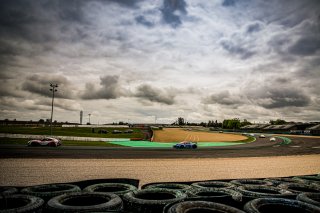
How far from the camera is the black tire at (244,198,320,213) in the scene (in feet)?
13.0

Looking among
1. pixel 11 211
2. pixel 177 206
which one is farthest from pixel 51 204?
pixel 177 206

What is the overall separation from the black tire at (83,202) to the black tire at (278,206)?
2334 mm

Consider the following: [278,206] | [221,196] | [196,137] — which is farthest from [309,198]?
[196,137]

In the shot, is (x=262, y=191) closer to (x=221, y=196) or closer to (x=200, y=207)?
(x=221, y=196)

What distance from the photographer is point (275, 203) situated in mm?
4270

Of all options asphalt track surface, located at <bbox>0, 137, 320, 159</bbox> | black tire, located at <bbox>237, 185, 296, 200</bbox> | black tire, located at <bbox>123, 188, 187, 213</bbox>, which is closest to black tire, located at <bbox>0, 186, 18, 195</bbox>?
black tire, located at <bbox>123, 188, 187, 213</bbox>

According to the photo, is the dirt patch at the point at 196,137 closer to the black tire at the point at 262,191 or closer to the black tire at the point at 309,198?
the black tire at the point at 262,191

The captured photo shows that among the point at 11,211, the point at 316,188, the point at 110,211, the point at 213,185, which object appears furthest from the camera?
the point at 213,185

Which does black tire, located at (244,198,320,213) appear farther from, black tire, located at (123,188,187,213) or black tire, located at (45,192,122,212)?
black tire, located at (45,192,122,212)

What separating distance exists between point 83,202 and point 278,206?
3.79 metres

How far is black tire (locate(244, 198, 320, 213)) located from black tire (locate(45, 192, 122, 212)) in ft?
7.66

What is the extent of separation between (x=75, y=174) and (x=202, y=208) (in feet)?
33.1

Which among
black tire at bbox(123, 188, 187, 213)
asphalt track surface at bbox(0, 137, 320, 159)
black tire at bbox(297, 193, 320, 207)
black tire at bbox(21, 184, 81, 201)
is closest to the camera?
black tire at bbox(123, 188, 187, 213)

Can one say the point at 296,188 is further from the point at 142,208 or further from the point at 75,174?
the point at 75,174
